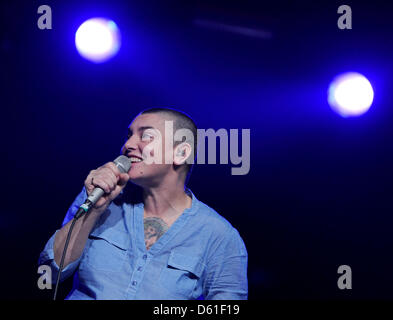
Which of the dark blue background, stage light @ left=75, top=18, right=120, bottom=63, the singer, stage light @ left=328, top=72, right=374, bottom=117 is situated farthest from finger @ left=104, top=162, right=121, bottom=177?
stage light @ left=328, top=72, right=374, bottom=117

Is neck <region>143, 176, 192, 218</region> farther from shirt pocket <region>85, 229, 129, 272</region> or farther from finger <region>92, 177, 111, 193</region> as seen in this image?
finger <region>92, 177, 111, 193</region>

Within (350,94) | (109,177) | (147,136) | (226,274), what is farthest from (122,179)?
(350,94)

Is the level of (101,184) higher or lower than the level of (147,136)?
lower

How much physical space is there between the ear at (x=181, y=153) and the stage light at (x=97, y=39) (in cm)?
81

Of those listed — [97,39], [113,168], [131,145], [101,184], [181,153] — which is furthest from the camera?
[97,39]

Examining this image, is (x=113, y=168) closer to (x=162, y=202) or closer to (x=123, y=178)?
(x=123, y=178)

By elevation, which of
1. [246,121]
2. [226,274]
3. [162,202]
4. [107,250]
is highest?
[246,121]

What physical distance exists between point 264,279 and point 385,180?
986mm

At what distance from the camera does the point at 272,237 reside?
95.5 inches

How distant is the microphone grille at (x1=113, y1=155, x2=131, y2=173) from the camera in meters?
1.77

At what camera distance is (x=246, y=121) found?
2447 mm

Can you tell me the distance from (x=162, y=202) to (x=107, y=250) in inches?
14.6
